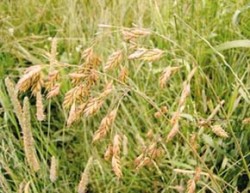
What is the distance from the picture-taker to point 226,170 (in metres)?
1.62

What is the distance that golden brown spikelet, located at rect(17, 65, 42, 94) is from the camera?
3.43 ft

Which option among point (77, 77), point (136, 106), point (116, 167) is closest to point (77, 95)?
point (77, 77)

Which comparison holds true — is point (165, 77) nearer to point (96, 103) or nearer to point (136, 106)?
point (96, 103)

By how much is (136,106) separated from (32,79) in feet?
2.52

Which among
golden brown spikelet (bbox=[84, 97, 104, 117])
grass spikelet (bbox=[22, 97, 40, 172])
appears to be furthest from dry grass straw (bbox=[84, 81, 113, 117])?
grass spikelet (bbox=[22, 97, 40, 172])

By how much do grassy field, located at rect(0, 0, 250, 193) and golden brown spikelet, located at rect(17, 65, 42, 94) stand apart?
0.07 meters

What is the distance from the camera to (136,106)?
5.91 feet

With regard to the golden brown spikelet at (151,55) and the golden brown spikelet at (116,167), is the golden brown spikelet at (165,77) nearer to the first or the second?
the golden brown spikelet at (151,55)

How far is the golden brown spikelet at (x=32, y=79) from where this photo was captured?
1.05 m

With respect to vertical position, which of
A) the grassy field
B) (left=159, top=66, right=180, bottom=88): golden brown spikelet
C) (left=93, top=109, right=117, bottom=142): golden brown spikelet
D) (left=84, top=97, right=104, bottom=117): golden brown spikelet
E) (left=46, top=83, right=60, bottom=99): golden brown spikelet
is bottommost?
the grassy field

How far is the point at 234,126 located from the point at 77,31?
82cm

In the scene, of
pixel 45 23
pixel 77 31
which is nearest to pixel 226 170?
pixel 77 31

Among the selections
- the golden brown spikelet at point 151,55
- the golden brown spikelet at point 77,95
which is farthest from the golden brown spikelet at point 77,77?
the golden brown spikelet at point 151,55

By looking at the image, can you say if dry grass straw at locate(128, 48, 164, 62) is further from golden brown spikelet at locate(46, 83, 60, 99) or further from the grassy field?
golden brown spikelet at locate(46, 83, 60, 99)
